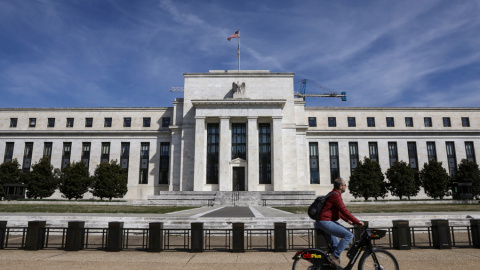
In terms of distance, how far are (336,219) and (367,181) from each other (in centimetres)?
4548

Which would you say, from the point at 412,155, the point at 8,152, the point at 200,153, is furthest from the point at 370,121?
the point at 8,152

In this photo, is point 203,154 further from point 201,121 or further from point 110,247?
point 110,247

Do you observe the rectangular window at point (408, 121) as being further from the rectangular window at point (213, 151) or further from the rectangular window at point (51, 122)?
the rectangular window at point (51, 122)

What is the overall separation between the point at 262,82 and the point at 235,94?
215 inches

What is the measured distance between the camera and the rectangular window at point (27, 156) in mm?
60000

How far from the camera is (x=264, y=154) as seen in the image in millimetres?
54125

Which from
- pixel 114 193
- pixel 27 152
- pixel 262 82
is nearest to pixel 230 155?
pixel 262 82

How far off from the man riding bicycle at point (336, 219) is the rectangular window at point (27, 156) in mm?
65452

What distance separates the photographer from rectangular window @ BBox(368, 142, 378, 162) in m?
59.9

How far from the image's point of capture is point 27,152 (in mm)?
60875

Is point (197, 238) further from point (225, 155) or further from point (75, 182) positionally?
point (75, 182)

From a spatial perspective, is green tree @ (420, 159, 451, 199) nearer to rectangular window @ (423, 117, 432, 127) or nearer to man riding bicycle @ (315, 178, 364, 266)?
rectangular window @ (423, 117, 432, 127)

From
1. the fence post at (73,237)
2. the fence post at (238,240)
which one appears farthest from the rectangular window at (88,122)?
the fence post at (238,240)

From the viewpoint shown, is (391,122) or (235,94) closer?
(235,94)
